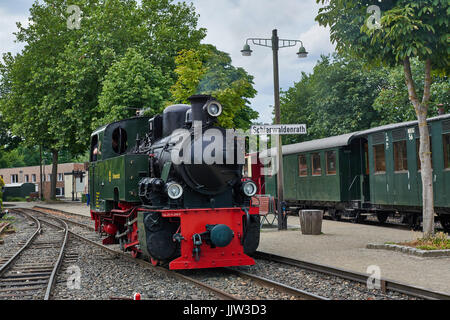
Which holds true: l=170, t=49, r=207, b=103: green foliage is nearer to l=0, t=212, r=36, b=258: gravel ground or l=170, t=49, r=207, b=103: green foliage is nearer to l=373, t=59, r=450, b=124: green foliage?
l=0, t=212, r=36, b=258: gravel ground

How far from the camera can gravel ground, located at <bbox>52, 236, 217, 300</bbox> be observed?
6.76 m

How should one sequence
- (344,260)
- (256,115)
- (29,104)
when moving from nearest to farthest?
(344,260)
(256,115)
(29,104)

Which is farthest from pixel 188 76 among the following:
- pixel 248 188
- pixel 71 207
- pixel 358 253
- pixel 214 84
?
pixel 71 207

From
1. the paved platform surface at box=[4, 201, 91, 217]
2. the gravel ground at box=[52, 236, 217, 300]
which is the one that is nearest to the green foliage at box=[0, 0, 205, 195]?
the paved platform surface at box=[4, 201, 91, 217]

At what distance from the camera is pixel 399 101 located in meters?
25.5

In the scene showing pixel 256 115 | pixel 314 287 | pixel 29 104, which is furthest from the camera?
pixel 29 104

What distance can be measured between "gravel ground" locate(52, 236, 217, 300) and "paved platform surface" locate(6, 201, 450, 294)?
2.70 metres

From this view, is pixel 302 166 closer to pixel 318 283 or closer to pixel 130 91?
pixel 130 91

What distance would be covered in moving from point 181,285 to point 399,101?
21.2m

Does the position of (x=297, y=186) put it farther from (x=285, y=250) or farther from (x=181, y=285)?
(x=181, y=285)

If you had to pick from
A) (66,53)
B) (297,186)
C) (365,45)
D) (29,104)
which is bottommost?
(297,186)

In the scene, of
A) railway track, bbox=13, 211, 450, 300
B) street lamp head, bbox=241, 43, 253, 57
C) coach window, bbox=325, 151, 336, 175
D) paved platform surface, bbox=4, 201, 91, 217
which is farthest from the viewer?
paved platform surface, bbox=4, 201, 91, 217

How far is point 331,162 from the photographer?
1734 cm

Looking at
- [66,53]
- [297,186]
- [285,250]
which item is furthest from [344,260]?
[66,53]
